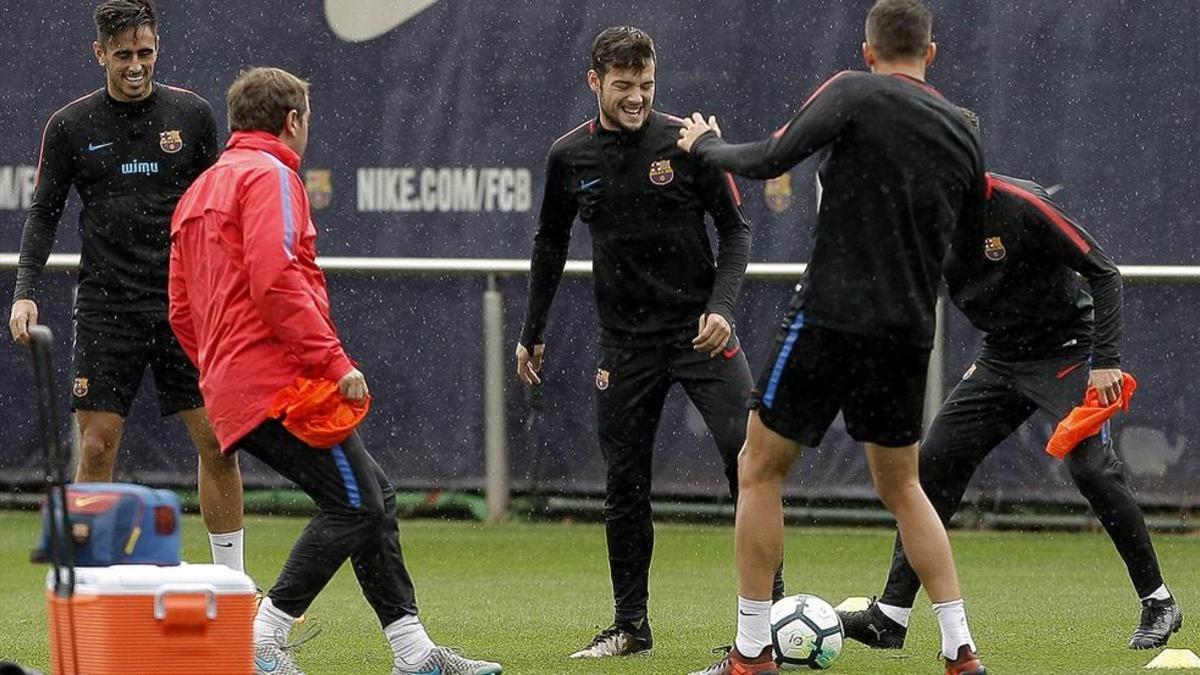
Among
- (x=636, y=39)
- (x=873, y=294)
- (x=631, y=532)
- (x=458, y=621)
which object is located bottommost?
(x=458, y=621)

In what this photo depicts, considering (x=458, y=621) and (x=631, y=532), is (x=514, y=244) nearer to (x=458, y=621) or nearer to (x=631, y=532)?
(x=458, y=621)

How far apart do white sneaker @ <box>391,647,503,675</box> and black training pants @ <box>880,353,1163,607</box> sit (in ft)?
5.78

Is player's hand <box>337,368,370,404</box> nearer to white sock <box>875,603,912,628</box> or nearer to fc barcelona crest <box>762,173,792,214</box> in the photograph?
white sock <box>875,603,912,628</box>

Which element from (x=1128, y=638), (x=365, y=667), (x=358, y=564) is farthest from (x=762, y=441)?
(x=1128, y=638)

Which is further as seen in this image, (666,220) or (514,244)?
(514,244)

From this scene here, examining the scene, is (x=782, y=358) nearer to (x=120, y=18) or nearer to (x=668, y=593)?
(x=120, y=18)

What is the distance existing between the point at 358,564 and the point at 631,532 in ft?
4.60

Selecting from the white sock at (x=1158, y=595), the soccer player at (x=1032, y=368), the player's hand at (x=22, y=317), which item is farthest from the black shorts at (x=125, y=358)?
the white sock at (x=1158, y=595)

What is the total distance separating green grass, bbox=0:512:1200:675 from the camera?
291 inches

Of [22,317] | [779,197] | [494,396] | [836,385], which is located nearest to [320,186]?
[494,396]

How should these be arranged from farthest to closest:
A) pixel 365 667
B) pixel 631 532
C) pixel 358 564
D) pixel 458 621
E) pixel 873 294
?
pixel 458 621 < pixel 631 532 < pixel 365 667 < pixel 358 564 < pixel 873 294

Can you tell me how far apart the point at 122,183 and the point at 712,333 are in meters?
2.59

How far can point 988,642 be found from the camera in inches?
306

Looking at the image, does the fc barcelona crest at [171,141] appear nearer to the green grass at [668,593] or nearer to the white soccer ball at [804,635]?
the green grass at [668,593]
